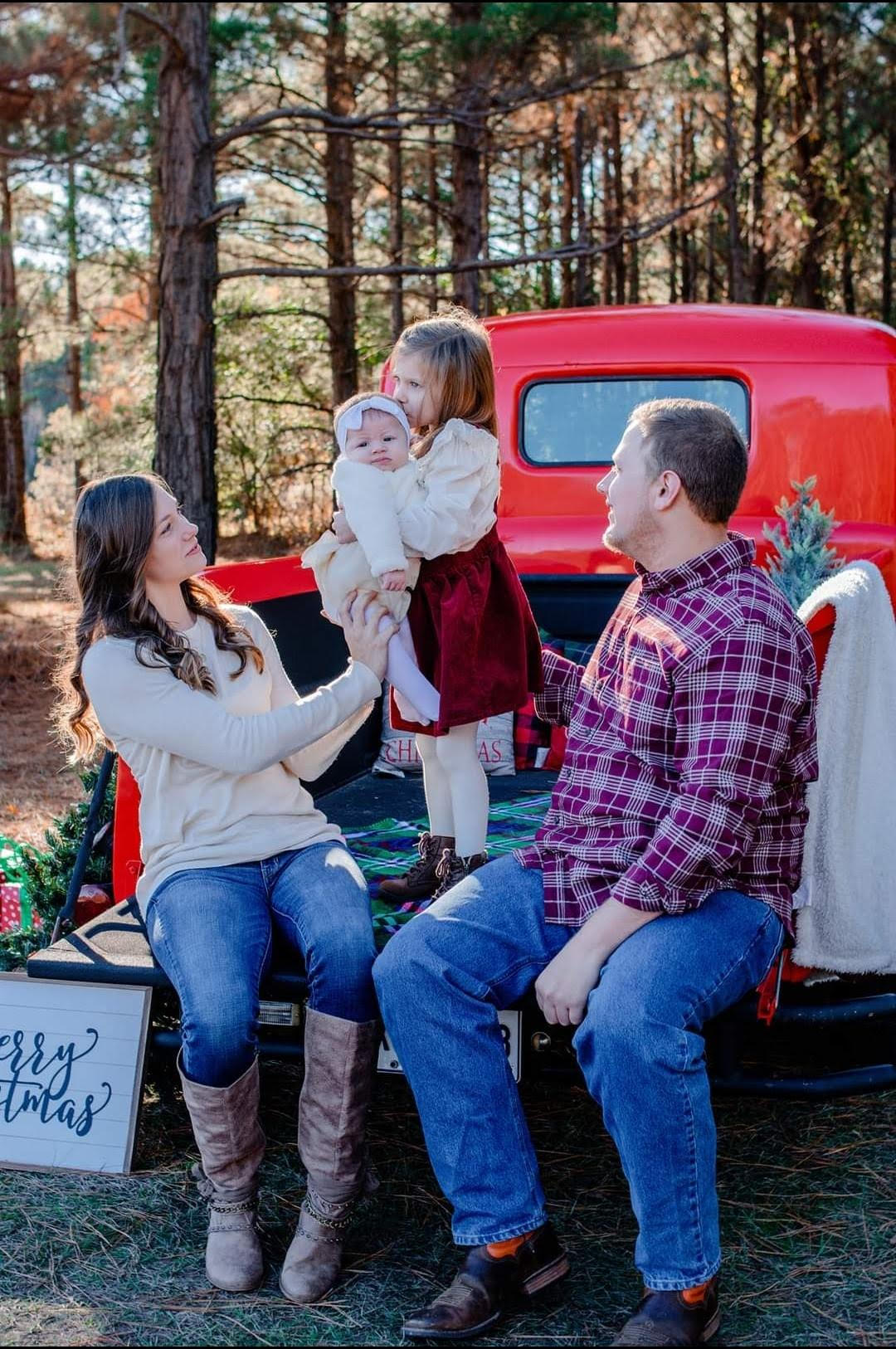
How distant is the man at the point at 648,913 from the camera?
2.27 meters

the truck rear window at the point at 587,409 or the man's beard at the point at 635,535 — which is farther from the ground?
the truck rear window at the point at 587,409

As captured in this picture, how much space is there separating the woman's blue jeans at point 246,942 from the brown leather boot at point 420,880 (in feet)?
0.97

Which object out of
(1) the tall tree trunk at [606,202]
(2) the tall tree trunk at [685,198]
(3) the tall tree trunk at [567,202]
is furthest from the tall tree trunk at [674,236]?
(3) the tall tree trunk at [567,202]

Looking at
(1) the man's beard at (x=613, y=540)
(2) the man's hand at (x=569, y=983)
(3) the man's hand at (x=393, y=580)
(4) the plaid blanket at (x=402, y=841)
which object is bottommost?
(4) the plaid blanket at (x=402, y=841)

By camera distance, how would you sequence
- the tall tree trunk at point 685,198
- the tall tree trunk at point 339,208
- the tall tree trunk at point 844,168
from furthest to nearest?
the tall tree trunk at point 844,168, the tall tree trunk at point 685,198, the tall tree trunk at point 339,208

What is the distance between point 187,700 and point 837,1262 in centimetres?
171

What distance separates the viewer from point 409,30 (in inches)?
546

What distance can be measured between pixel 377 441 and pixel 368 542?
0.83ft

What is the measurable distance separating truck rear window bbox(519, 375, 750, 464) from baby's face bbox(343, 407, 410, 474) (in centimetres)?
186

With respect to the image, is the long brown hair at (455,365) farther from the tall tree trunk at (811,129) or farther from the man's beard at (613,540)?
the tall tree trunk at (811,129)

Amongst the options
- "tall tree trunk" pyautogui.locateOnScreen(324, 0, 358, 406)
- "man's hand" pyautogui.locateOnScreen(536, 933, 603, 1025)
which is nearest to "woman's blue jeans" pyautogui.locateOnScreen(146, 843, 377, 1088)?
"man's hand" pyautogui.locateOnScreen(536, 933, 603, 1025)

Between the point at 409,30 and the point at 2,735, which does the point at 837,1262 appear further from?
the point at 409,30

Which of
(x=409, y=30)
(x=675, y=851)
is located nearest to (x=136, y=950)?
(x=675, y=851)

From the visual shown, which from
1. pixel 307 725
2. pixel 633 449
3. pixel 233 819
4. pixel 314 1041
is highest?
pixel 633 449
